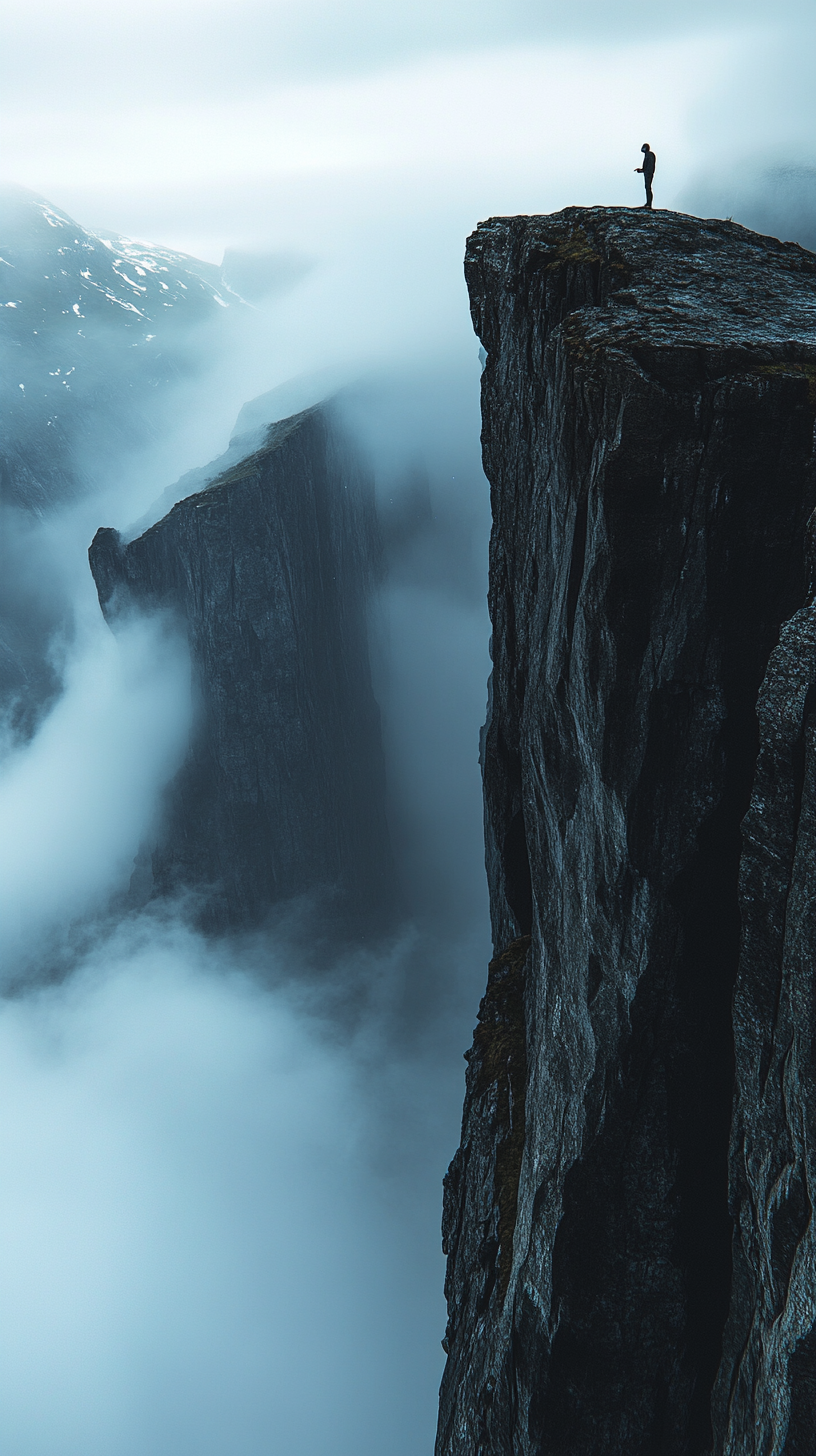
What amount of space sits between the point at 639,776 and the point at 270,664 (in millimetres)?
103567

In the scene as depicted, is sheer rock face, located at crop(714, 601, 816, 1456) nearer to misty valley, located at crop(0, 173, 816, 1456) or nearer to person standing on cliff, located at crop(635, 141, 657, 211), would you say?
misty valley, located at crop(0, 173, 816, 1456)

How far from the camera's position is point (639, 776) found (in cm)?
1163

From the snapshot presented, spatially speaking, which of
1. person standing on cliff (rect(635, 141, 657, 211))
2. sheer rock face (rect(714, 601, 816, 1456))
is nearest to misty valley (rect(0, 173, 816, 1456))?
sheer rock face (rect(714, 601, 816, 1456))

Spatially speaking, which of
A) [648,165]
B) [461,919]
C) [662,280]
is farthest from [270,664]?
[662,280]

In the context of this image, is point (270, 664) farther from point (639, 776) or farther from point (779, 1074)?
point (779, 1074)

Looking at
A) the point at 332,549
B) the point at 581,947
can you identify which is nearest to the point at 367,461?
the point at 332,549

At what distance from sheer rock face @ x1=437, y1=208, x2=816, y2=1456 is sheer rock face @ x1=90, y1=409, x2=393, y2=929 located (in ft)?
309

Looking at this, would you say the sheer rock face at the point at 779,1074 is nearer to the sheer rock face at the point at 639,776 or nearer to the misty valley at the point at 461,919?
the misty valley at the point at 461,919

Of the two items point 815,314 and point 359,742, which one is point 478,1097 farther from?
point 359,742

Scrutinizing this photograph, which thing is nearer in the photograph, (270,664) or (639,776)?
(639,776)

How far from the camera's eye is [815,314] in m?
12.8

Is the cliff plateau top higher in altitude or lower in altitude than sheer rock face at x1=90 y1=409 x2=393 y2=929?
lower

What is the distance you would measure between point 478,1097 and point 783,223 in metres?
125

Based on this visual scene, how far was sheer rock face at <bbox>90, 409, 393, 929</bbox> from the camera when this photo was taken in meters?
108
